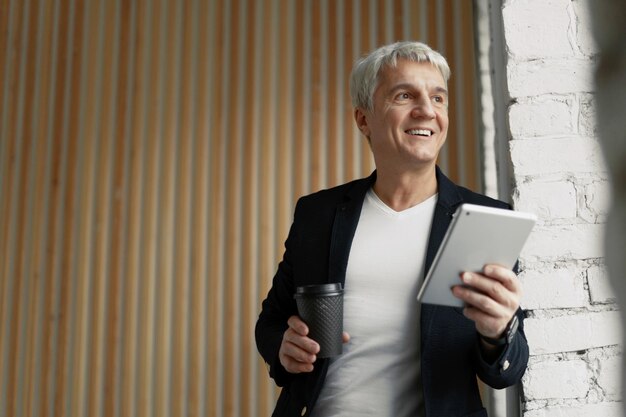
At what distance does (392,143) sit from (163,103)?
124 cm

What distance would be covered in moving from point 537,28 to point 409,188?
0.41 meters

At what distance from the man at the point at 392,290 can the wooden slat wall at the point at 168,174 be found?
73 cm

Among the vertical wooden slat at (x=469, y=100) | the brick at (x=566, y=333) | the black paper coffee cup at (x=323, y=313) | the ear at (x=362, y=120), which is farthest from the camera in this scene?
the vertical wooden slat at (x=469, y=100)

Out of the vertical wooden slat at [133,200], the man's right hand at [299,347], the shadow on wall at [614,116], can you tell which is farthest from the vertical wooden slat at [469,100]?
the shadow on wall at [614,116]

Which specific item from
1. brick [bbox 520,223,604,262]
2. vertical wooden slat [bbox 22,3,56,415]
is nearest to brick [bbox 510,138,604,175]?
brick [bbox 520,223,604,262]

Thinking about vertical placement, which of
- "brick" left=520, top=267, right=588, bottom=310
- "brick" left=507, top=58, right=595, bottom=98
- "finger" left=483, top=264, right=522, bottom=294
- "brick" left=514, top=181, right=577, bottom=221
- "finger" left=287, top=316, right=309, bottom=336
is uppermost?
"brick" left=507, top=58, right=595, bottom=98

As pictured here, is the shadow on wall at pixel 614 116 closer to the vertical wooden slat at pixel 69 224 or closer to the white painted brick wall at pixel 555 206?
the white painted brick wall at pixel 555 206

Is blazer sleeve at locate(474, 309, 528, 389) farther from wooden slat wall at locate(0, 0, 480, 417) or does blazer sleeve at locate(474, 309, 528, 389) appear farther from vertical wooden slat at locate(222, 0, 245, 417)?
vertical wooden slat at locate(222, 0, 245, 417)

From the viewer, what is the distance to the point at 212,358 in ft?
6.87

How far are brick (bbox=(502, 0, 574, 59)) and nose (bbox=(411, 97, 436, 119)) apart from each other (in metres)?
0.19

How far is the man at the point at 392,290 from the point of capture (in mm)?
1058

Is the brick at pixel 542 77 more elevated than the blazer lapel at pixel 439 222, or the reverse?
the brick at pixel 542 77

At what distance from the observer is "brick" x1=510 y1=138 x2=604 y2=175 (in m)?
1.16

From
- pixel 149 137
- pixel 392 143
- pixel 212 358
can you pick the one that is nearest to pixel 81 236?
pixel 149 137
